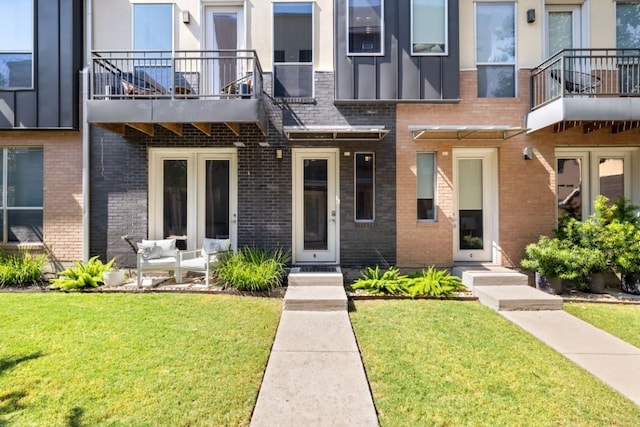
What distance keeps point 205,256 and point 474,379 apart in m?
5.07

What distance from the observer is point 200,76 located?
7.31 meters

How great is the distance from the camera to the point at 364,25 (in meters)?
7.26

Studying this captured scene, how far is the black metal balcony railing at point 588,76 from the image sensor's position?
720 centimetres

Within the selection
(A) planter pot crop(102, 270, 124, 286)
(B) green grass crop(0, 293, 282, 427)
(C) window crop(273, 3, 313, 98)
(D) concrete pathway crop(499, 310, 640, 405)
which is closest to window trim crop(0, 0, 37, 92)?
(A) planter pot crop(102, 270, 124, 286)

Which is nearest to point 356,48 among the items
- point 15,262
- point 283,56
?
point 283,56

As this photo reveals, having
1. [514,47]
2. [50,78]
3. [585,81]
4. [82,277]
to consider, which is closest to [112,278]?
[82,277]

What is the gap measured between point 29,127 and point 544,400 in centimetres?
985

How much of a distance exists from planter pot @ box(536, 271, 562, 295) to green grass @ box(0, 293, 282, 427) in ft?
16.9

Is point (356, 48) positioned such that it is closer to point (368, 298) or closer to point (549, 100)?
point (549, 100)

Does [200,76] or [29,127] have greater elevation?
[200,76]

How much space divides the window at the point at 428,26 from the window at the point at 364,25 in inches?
28.8

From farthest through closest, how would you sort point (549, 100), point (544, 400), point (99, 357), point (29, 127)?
1. point (29, 127)
2. point (549, 100)
3. point (99, 357)
4. point (544, 400)

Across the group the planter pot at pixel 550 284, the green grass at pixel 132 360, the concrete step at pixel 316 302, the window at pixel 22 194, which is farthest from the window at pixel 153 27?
the planter pot at pixel 550 284

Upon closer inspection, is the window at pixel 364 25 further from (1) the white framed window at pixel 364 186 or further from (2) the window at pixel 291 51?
(1) the white framed window at pixel 364 186
